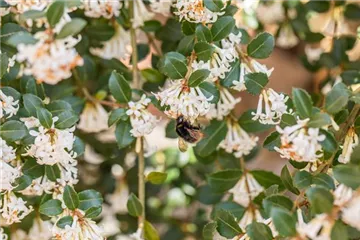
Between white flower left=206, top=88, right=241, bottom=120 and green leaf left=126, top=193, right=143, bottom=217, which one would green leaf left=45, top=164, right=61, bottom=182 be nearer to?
green leaf left=126, top=193, right=143, bottom=217

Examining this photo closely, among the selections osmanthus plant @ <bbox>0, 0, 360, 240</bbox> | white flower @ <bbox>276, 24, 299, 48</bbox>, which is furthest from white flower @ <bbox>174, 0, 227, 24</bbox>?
white flower @ <bbox>276, 24, 299, 48</bbox>

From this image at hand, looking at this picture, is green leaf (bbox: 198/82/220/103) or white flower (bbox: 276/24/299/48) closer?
green leaf (bbox: 198/82/220/103)

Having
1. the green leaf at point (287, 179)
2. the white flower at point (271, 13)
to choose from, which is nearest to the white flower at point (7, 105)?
the green leaf at point (287, 179)

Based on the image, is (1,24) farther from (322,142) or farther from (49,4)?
(322,142)

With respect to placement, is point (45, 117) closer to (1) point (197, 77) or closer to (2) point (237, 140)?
(1) point (197, 77)

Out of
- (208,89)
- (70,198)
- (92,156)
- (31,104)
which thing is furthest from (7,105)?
(92,156)
